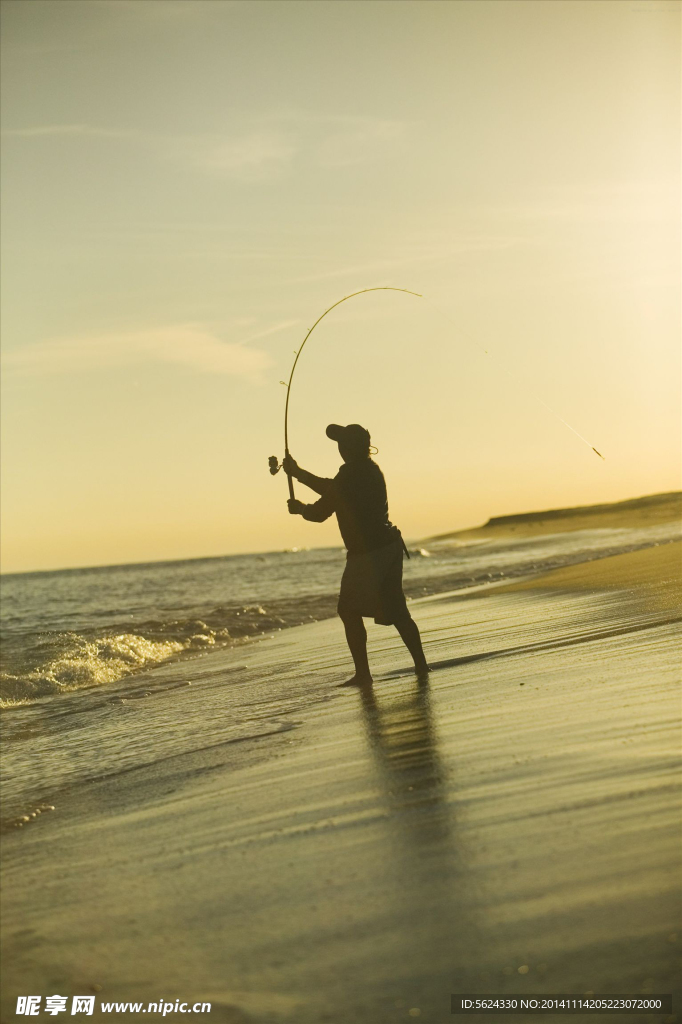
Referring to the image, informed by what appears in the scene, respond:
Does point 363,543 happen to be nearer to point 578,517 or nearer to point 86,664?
point 86,664

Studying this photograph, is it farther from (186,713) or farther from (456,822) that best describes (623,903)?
(186,713)

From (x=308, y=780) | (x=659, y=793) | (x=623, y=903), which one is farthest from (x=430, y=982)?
(x=308, y=780)

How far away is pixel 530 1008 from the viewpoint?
6.86 ft

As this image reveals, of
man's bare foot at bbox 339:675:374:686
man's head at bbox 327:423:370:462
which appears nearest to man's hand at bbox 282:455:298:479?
man's head at bbox 327:423:370:462

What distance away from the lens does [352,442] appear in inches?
265

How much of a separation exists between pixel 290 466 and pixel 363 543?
0.81m

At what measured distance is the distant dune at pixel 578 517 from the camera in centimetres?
5467

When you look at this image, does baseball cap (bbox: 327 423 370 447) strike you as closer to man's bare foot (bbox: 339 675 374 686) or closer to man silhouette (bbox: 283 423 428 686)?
man silhouette (bbox: 283 423 428 686)

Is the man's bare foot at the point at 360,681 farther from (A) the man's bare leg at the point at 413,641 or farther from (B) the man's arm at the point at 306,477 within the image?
(B) the man's arm at the point at 306,477

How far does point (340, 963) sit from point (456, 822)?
0.89 metres

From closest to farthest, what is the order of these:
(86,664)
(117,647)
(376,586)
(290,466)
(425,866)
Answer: (425,866)
(376,586)
(290,466)
(86,664)
(117,647)

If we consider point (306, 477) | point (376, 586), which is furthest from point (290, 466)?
point (376, 586)

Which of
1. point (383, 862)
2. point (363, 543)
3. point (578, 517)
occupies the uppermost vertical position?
point (363, 543)

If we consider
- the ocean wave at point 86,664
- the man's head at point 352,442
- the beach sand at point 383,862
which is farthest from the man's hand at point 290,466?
the ocean wave at point 86,664
